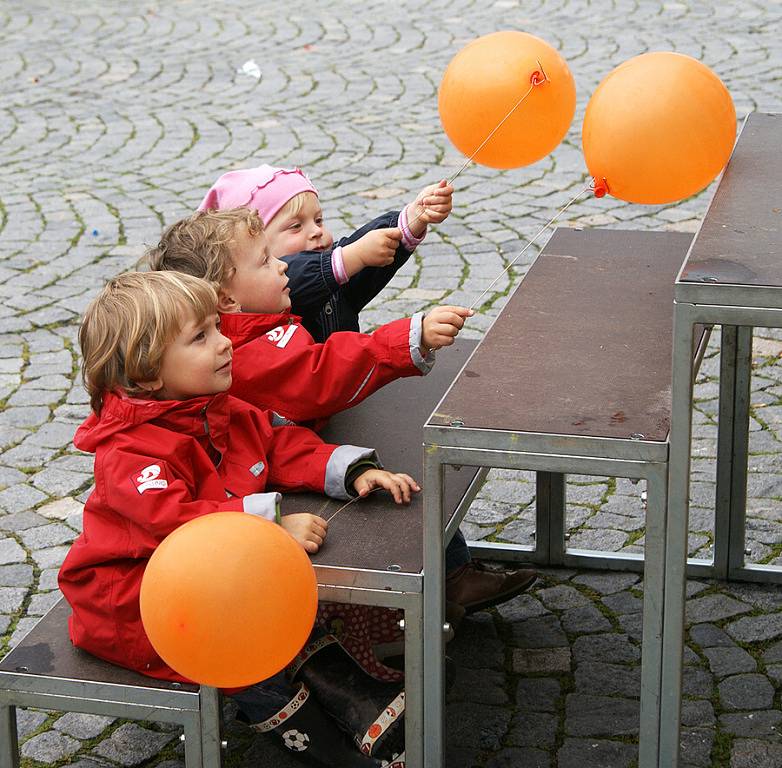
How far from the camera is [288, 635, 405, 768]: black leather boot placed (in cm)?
282

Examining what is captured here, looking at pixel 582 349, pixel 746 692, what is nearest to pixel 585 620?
pixel 746 692

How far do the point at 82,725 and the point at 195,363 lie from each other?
99cm

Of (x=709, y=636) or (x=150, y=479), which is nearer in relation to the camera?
(x=150, y=479)

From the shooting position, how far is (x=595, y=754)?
297 cm

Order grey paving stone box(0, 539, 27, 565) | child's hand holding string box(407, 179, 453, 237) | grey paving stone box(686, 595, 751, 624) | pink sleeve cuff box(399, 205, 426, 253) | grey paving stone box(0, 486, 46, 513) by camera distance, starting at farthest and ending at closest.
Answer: grey paving stone box(0, 486, 46, 513) → grey paving stone box(0, 539, 27, 565) → grey paving stone box(686, 595, 751, 624) → pink sleeve cuff box(399, 205, 426, 253) → child's hand holding string box(407, 179, 453, 237)

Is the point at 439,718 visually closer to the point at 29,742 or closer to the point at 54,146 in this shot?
the point at 29,742

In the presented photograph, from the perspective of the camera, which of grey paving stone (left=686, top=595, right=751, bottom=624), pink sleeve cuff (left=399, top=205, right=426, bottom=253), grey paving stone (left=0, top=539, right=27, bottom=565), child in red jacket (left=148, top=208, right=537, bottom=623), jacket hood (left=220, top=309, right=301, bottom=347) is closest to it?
child in red jacket (left=148, top=208, right=537, bottom=623)

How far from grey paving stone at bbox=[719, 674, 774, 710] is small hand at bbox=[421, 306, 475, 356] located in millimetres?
1082

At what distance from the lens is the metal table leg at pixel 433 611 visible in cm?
242

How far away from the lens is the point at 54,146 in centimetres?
791

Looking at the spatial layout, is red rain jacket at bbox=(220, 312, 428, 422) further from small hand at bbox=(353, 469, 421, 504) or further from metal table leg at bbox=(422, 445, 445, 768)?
metal table leg at bbox=(422, 445, 445, 768)

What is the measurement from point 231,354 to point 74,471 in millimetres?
1796

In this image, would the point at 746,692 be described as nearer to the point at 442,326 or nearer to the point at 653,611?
the point at 653,611

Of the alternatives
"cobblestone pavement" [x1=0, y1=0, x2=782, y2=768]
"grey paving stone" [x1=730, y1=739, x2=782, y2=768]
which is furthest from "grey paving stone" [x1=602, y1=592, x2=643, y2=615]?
"grey paving stone" [x1=730, y1=739, x2=782, y2=768]
